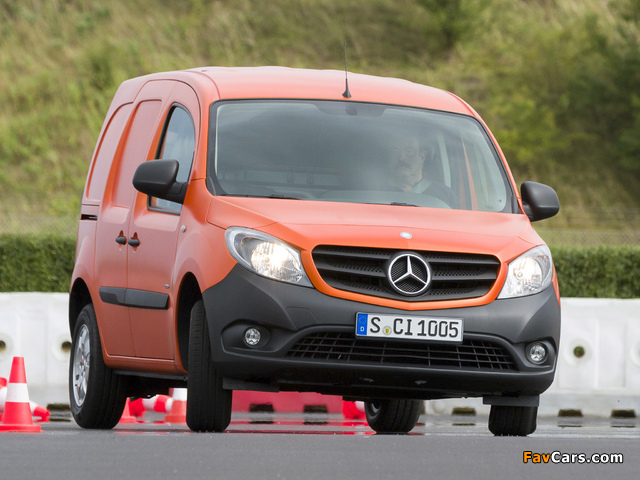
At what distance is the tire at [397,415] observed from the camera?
957 cm

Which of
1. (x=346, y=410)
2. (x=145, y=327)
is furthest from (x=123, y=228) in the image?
(x=346, y=410)

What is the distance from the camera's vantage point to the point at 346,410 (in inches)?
476

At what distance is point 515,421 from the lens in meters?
7.91

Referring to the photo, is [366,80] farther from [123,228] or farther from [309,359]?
[309,359]

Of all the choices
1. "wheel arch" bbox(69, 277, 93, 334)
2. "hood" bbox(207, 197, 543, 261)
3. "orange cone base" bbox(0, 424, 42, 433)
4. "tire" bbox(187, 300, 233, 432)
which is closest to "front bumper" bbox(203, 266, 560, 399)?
"tire" bbox(187, 300, 233, 432)

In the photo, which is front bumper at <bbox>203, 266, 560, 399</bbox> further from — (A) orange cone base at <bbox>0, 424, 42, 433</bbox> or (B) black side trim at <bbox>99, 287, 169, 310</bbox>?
(A) orange cone base at <bbox>0, 424, 42, 433</bbox>

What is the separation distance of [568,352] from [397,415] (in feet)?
15.3

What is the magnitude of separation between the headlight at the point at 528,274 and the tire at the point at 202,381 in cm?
153

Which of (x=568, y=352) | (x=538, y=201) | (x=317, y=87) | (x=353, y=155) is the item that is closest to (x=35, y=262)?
(x=568, y=352)

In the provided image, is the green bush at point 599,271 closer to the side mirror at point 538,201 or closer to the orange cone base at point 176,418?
the orange cone base at point 176,418

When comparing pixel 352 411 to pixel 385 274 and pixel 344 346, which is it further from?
pixel 385 274

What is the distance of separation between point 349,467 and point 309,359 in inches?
48.9

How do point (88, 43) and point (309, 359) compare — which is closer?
point (309, 359)

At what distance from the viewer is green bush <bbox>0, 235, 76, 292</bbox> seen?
21688mm
